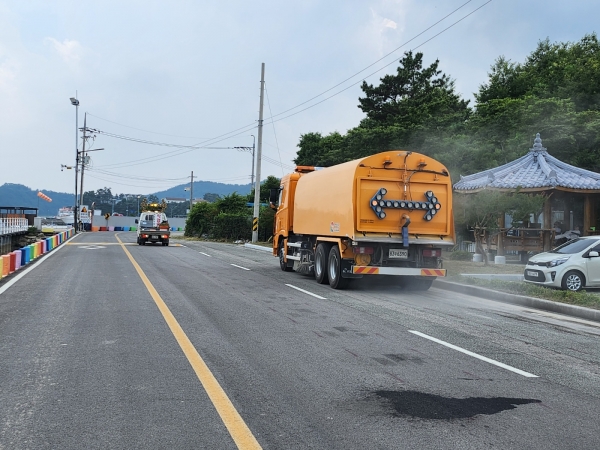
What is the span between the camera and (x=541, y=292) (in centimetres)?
1356

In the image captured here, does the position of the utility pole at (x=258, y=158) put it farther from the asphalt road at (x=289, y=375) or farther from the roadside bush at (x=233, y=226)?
the asphalt road at (x=289, y=375)

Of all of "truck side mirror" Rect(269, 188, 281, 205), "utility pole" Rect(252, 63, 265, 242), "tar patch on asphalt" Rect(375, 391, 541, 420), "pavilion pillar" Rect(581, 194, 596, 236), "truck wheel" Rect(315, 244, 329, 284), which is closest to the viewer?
"tar patch on asphalt" Rect(375, 391, 541, 420)

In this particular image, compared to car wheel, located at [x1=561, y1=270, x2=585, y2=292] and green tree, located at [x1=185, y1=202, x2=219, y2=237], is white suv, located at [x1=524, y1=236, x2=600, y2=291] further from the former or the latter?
green tree, located at [x1=185, y1=202, x2=219, y2=237]

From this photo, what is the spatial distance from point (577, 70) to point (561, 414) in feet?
133

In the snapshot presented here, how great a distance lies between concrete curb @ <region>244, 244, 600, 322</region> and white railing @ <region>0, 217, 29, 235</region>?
25.7 m

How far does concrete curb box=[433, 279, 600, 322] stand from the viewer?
11656 millimetres

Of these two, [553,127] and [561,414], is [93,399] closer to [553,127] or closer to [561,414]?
[561,414]

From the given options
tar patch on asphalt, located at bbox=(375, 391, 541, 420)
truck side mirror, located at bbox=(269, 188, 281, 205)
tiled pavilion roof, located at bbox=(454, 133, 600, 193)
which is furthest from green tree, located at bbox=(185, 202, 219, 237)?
tar patch on asphalt, located at bbox=(375, 391, 541, 420)

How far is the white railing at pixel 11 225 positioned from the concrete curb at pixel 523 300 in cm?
2568

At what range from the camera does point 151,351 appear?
23.6ft

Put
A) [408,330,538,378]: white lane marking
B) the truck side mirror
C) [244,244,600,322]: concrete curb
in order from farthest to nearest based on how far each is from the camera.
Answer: the truck side mirror → [244,244,600,322]: concrete curb → [408,330,538,378]: white lane marking

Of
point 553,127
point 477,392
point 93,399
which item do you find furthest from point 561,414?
point 553,127

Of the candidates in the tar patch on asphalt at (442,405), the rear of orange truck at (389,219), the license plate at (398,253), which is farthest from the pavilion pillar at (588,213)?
the tar patch on asphalt at (442,405)

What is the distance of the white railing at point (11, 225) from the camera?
109ft
